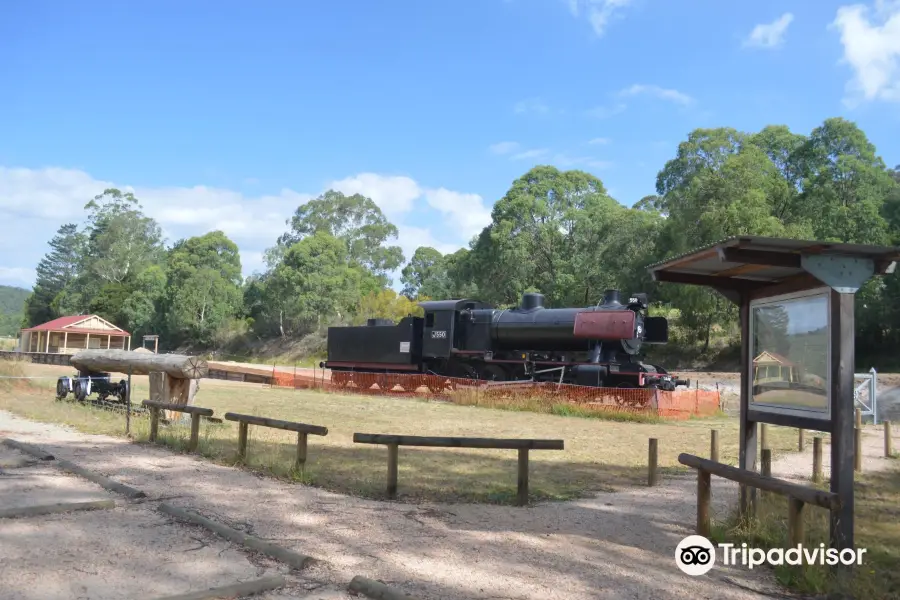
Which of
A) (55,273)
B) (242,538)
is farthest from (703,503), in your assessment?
(55,273)

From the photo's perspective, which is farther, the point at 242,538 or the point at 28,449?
the point at 28,449

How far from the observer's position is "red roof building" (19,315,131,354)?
168ft

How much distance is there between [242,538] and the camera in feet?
16.8

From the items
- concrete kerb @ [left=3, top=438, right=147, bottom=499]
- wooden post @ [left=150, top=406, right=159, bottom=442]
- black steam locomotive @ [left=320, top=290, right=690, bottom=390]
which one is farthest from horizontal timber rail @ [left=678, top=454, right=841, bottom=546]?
black steam locomotive @ [left=320, top=290, right=690, bottom=390]

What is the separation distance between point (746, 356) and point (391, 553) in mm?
3572

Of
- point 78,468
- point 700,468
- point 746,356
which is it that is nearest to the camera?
point 700,468

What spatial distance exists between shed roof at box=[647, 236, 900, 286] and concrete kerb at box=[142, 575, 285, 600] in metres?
3.79

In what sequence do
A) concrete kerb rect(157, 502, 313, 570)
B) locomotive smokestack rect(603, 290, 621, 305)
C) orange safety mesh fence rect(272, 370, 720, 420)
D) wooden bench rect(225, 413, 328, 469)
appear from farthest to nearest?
locomotive smokestack rect(603, 290, 621, 305), orange safety mesh fence rect(272, 370, 720, 420), wooden bench rect(225, 413, 328, 469), concrete kerb rect(157, 502, 313, 570)

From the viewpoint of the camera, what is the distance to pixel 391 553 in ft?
16.3

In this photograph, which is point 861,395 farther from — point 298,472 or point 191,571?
point 191,571

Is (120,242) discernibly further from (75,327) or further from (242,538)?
(242,538)

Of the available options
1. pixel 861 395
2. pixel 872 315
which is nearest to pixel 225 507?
pixel 861 395

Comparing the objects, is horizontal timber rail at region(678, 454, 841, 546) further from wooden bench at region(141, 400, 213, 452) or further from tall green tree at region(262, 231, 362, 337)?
tall green tree at region(262, 231, 362, 337)

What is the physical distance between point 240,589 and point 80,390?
13.1 metres
